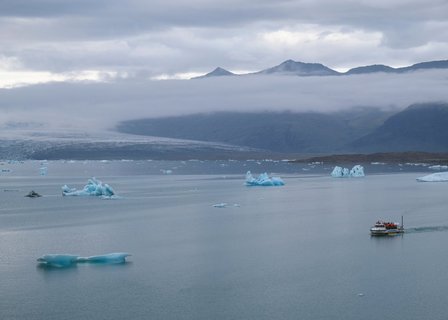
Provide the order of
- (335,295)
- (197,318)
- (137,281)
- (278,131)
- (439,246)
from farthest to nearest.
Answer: (278,131) < (439,246) < (137,281) < (335,295) < (197,318)

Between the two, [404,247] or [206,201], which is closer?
[404,247]

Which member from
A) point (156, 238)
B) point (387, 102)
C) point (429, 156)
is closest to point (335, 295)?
point (156, 238)

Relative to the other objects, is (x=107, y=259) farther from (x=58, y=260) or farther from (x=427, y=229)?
(x=427, y=229)

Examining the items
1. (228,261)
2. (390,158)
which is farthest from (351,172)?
(390,158)

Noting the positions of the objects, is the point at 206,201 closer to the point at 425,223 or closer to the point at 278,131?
the point at 425,223

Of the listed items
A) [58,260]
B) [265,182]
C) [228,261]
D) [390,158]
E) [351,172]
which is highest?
[390,158]

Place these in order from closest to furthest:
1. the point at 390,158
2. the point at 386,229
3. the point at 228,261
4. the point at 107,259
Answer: the point at 107,259
the point at 228,261
the point at 386,229
the point at 390,158
